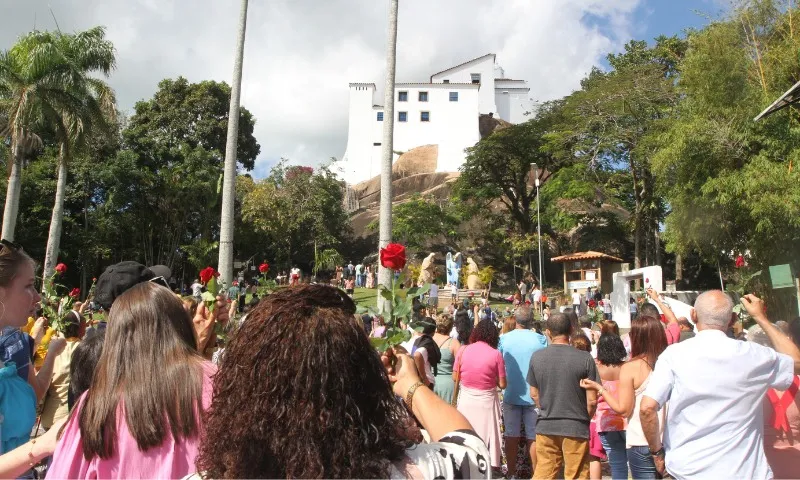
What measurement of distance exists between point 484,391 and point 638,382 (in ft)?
5.37

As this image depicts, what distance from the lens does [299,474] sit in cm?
147

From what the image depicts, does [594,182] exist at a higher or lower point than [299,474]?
higher

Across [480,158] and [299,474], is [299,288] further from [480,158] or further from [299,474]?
[480,158]

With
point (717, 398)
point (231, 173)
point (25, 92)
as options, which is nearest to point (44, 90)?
point (25, 92)

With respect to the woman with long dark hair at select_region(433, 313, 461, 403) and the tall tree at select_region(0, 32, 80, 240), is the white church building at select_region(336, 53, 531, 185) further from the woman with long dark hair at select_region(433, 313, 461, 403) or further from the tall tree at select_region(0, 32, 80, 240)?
the woman with long dark hair at select_region(433, 313, 461, 403)

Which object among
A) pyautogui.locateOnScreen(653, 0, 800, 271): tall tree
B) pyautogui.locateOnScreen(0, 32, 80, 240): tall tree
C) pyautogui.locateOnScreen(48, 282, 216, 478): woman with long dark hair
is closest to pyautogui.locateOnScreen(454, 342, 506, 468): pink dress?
pyautogui.locateOnScreen(48, 282, 216, 478): woman with long dark hair

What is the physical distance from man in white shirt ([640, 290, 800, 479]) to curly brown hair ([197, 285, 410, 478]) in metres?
2.29

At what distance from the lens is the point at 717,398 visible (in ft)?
10.5

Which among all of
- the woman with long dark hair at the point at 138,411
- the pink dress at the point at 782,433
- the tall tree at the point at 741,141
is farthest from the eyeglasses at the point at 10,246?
the tall tree at the point at 741,141

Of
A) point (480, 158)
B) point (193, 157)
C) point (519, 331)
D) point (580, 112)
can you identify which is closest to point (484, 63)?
point (480, 158)

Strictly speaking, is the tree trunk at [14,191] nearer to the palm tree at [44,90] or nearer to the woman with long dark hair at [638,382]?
the palm tree at [44,90]

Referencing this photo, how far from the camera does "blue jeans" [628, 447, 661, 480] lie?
4812 mm

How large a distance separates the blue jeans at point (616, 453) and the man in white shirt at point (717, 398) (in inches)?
79.3

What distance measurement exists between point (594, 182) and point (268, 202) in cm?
1995
